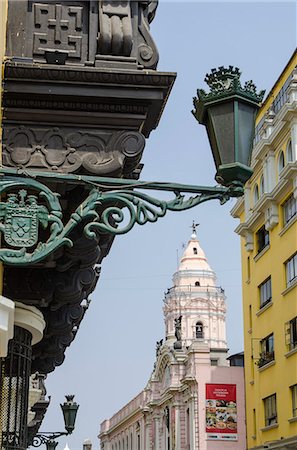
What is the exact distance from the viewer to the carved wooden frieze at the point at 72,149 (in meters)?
5.70

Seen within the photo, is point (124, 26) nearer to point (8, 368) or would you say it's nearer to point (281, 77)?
point (8, 368)

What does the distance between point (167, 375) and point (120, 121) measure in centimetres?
4765

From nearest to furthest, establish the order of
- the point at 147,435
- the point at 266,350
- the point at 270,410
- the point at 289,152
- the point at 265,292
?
the point at 289,152 < the point at 270,410 < the point at 266,350 < the point at 265,292 < the point at 147,435

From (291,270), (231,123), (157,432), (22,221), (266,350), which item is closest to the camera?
(22,221)

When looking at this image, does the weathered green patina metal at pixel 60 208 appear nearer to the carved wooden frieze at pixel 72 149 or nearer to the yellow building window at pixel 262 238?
the carved wooden frieze at pixel 72 149

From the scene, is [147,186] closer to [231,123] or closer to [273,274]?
[231,123]

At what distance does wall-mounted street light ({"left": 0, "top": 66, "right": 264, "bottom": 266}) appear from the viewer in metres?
4.57

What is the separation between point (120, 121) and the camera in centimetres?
590

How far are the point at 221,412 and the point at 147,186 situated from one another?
3658 centimetres

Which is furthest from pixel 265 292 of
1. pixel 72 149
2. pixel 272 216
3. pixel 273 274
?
pixel 72 149

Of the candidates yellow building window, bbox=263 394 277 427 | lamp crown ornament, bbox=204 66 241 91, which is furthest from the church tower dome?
lamp crown ornament, bbox=204 66 241 91

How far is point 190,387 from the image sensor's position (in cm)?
4488

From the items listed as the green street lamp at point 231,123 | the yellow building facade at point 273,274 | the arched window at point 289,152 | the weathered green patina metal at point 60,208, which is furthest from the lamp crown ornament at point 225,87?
the arched window at point 289,152

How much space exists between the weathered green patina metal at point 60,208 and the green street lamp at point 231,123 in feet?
0.40
